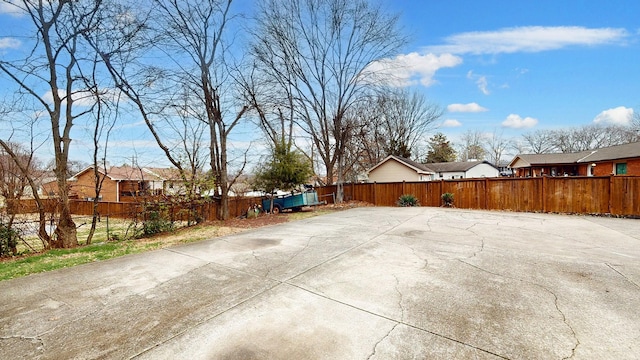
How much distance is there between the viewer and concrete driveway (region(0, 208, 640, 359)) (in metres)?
2.38

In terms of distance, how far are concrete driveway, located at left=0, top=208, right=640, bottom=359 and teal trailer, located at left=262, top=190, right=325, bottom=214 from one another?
7076 mm

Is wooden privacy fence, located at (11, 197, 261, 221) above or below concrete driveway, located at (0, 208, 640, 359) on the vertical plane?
above

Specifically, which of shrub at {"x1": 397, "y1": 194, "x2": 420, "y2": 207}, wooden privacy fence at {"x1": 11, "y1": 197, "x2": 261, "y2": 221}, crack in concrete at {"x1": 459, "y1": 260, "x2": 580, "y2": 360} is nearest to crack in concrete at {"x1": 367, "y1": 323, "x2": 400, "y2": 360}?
crack in concrete at {"x1": 459, "y1": 260, "x2": 580, "y2": 360}

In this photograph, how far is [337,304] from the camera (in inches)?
124

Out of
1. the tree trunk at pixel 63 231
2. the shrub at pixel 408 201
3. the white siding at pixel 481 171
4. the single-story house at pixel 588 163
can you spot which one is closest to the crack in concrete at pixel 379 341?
the tree trunk at pixel 63 231

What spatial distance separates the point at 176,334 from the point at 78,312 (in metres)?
1.46

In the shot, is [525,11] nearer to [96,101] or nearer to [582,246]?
[582,246]

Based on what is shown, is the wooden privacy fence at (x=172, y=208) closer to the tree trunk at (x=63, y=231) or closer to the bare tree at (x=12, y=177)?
the bare tree at (x=12, y=177)

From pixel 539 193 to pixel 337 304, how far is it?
488 inches

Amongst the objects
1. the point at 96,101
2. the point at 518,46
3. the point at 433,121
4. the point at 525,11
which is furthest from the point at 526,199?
the point at 433,121

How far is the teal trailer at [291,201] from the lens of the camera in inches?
509

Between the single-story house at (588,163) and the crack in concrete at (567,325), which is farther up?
the single-story house at (588,163)

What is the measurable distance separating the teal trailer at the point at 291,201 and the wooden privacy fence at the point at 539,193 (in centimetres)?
538

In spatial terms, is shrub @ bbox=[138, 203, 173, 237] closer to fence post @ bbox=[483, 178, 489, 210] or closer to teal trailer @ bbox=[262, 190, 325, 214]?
teal trailer @ bbox=[262, 190, 325, 214]
